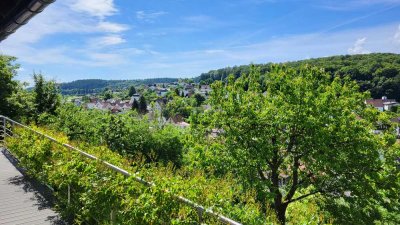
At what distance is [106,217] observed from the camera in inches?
138

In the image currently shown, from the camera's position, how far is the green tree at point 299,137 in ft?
38.6

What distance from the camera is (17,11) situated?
10.8 ft

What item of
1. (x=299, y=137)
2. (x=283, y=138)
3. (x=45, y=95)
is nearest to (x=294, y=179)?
(x=283, y=138)

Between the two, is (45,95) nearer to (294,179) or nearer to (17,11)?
(294,179)

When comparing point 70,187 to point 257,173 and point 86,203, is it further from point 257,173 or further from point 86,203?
point 257,173

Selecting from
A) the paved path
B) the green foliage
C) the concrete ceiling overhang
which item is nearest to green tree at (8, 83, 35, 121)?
the paved path

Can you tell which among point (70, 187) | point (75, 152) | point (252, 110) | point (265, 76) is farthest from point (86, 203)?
point (265, 76)

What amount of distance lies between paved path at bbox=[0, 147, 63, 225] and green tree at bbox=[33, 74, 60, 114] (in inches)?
318

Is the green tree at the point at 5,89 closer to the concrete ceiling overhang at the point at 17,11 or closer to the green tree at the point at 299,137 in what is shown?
the green tree at the point at 299,137

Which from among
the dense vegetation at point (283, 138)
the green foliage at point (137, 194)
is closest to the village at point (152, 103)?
the dense vegetation at point (283, 138)

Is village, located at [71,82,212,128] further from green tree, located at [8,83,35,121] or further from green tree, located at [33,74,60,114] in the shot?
green tree, located at [8,83,35,121]

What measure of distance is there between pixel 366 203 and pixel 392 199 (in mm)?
1120

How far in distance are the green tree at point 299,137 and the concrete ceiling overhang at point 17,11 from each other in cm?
930

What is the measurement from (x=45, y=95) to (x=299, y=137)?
11.4 metres
